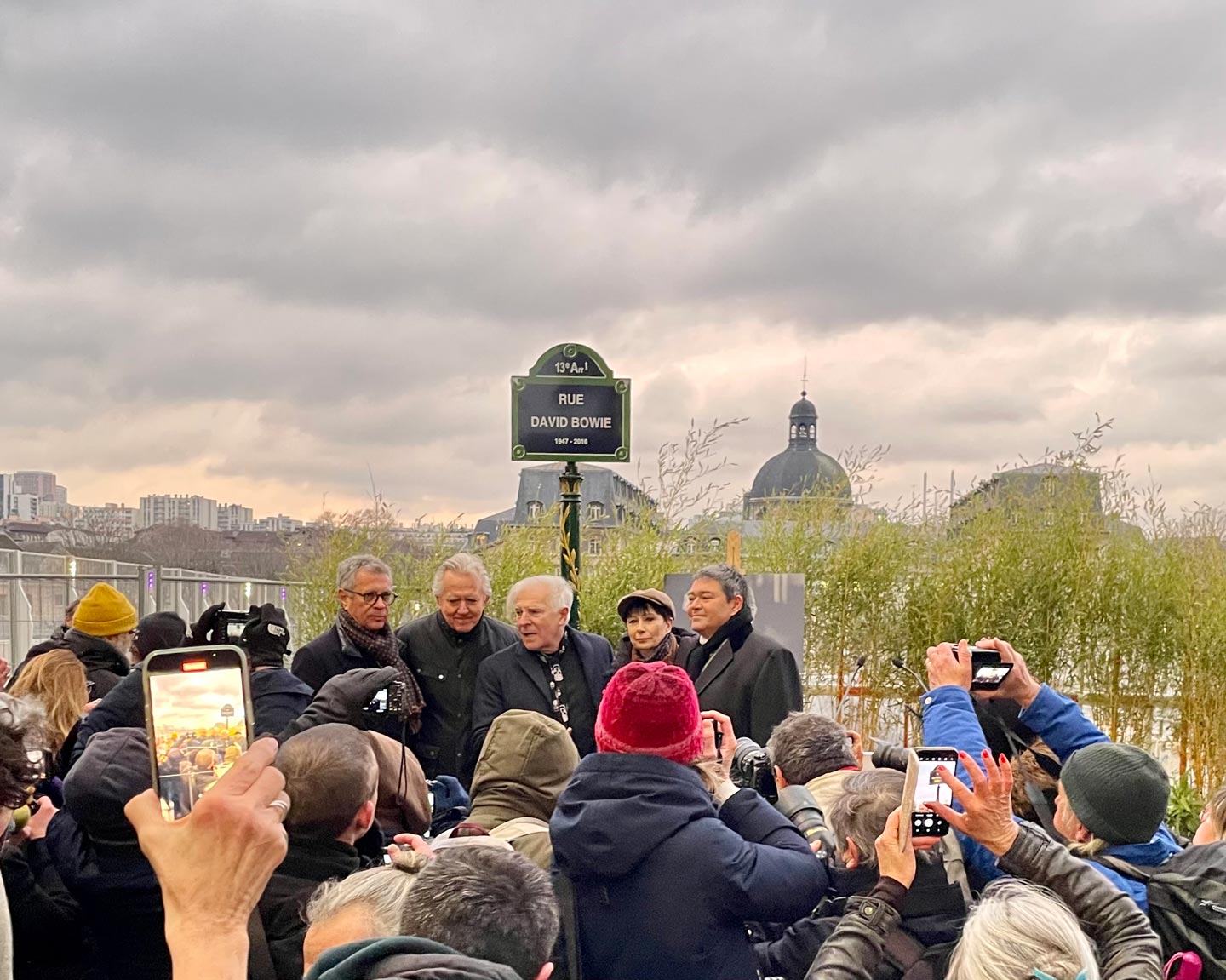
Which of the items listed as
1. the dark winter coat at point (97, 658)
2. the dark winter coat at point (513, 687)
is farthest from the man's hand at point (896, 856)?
the dark winter coat at point (97, 658)

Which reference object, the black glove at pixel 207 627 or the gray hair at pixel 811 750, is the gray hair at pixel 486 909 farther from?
the black glove at pixel 207 627

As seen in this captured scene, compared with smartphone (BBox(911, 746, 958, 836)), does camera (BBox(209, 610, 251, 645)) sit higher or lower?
higher

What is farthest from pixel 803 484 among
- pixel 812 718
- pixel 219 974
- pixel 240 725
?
pixel 219 974

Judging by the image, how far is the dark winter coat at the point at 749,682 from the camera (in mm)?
4184

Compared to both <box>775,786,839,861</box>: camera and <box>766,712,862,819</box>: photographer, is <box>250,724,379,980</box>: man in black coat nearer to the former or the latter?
<box>775,786,839,861</box>: camera

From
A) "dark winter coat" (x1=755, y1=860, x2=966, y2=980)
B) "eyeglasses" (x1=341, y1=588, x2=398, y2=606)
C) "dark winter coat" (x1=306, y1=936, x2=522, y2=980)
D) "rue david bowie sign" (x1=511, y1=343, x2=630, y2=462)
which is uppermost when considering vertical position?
"rue david bowie sign" (x1=511, y1=343, x2=630, y2=462)

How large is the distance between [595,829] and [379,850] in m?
0.49

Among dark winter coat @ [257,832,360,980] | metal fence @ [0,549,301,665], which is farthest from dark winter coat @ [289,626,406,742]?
metal fence @ [0,549,301,665]

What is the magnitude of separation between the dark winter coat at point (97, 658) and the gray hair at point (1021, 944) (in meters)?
3.55

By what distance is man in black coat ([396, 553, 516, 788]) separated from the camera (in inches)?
176

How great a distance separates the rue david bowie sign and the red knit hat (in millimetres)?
3691

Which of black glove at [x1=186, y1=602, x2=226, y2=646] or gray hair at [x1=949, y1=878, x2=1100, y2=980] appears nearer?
gray hair at [x1=949, y1=878, x2=1100, y2=980]

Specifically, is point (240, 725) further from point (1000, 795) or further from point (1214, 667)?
point (1214, 667)

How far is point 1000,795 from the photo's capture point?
2094 mm
